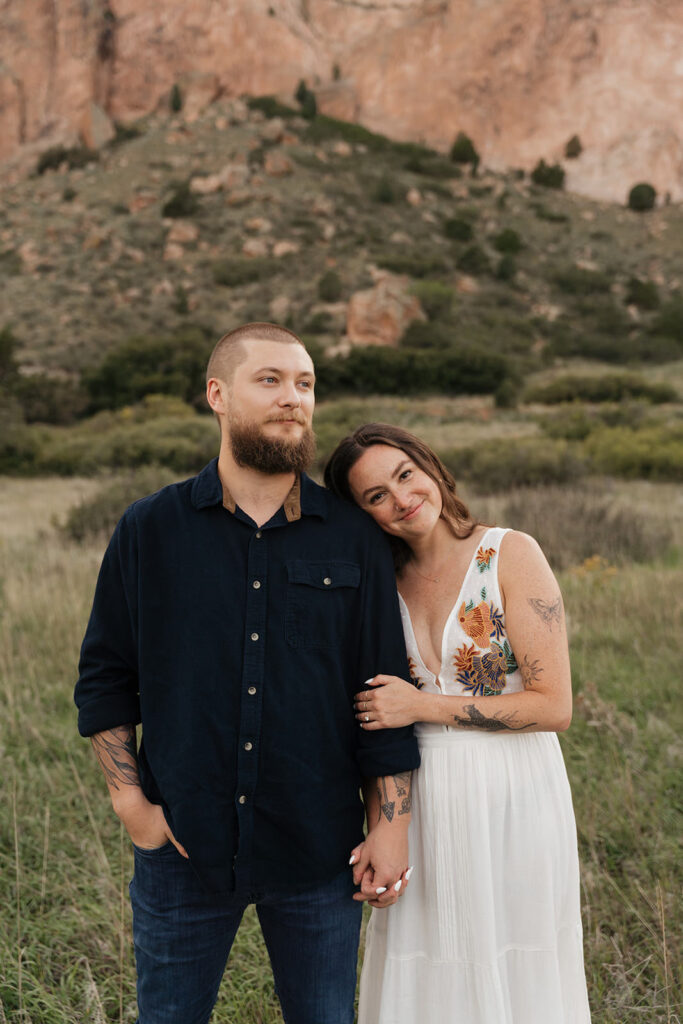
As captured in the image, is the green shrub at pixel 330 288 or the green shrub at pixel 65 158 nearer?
the green shrub at pixel 330 288

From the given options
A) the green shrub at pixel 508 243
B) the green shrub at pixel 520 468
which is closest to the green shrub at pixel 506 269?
the green shrub at pixel 508 243

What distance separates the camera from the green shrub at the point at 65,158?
50688mm

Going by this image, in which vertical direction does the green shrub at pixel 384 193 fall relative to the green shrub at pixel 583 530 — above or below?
above

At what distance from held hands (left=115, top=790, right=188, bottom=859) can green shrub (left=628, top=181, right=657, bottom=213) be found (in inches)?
2413

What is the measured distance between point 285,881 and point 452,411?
68.5 feet

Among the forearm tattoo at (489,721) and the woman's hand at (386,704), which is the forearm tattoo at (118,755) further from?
the forearm tattoo at (489,721)

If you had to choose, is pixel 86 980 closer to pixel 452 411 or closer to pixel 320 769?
pixel 320 769

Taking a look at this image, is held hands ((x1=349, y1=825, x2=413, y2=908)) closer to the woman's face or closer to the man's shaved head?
the woman's face

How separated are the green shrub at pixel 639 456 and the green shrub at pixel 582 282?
1127 inches

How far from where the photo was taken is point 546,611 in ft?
5.81

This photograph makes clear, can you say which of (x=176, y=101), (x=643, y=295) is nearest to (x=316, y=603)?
(x=643, y=295)

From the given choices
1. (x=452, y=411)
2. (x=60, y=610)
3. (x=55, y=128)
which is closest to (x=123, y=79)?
(x=55, y=128)

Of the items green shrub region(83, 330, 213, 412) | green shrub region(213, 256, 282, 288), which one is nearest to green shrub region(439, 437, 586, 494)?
green shrub region(83, 330, 213, 412)

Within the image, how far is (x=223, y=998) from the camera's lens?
2.36 metres
